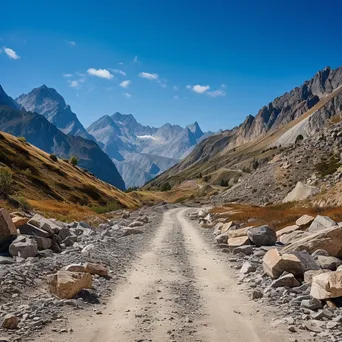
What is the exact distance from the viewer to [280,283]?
13.6 m

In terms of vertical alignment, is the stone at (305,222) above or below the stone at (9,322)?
above

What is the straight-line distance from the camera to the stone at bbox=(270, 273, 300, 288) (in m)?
13.5

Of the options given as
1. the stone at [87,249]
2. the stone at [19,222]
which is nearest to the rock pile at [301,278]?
the stone at [87,249]

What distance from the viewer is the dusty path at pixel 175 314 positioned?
9.37m

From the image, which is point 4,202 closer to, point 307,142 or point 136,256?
point 136,256

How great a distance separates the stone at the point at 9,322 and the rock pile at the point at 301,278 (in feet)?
25.2

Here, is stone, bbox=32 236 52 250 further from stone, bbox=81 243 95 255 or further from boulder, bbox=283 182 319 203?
boulder, bbox=283 182 319 203

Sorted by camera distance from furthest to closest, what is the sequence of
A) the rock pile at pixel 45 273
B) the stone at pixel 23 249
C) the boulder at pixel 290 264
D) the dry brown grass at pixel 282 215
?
the dry brown grass at pixel 282 215, the stone at pixel 23 249, the boulder at pixel 290 264, the rock pile at pixel 45 273

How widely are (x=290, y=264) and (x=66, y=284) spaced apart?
9344mm

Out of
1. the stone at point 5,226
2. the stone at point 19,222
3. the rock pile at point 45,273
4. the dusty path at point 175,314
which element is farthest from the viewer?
the stone at point 19,222

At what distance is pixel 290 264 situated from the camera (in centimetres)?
1458

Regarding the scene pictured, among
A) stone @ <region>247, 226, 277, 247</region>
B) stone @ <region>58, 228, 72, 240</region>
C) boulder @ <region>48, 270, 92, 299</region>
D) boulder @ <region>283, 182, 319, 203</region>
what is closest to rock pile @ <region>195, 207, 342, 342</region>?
stone @ <region>247, 226, 277, 247</region>

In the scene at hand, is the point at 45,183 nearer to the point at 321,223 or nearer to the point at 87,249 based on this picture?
the point at 87,249

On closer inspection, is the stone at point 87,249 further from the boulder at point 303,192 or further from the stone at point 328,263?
the boulder at point 303,192
